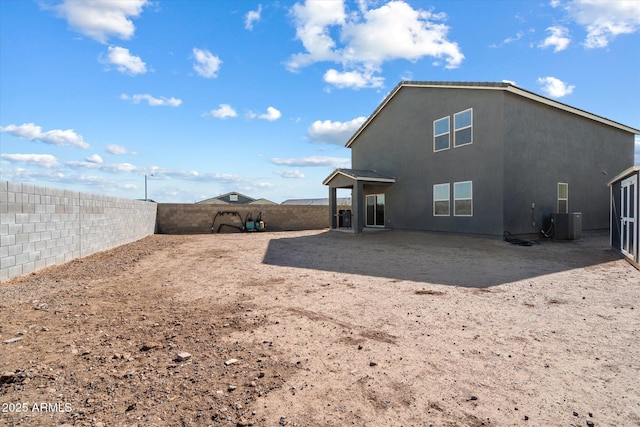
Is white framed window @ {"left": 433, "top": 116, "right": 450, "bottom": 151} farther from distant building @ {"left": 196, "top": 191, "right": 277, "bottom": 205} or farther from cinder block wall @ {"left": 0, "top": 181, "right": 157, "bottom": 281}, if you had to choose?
distant building @ {"left": 196, "top": 191, "right": 277, "bottom": 205}

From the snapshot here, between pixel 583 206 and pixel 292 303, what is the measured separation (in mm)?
16889

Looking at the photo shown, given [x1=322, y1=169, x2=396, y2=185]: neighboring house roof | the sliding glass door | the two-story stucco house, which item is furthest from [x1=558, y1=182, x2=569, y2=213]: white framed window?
the sliding glass door

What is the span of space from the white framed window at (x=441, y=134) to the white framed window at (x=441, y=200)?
1736mm

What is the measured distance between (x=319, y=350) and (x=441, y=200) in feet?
42.1

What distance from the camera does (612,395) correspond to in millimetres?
2652

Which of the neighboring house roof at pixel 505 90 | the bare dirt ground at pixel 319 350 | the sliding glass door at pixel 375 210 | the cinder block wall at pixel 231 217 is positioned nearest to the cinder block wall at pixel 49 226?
the bare dirt ground at pixel 319 350

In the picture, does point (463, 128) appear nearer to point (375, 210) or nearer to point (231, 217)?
point (375, 210)

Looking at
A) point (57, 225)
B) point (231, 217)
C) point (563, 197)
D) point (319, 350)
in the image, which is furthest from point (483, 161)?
point (231, 217)

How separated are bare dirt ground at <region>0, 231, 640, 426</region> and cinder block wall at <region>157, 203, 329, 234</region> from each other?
12.7m

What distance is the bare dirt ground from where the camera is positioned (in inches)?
95.2

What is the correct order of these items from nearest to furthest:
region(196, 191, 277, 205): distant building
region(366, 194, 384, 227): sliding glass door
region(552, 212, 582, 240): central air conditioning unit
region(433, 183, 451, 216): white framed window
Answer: region(552, 212, 582, 240): central air conditioning unit, region(433, 183, 451, 216): white framed window, region(366, 194, 384, 227): sliding glass door, region(196, 191, 277, 205): distant building

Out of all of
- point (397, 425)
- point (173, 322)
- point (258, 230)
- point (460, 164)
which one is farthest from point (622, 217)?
point (258, 230)

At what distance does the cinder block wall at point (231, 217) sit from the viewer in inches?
756

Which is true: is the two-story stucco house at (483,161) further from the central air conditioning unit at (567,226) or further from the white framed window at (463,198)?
A: the central air conditioning unit at (567,226)
